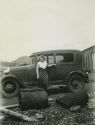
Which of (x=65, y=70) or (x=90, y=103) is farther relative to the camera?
(x=65, y=70)

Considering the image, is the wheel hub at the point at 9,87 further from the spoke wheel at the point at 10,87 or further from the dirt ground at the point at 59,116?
the dirt ground at the point at 59,116

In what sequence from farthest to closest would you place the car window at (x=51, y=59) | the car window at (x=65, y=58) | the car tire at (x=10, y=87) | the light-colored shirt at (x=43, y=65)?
the car window at (x=65, y=58) → the car window at (x=51, y=59) → the car tire at (x=10, y=87) → the light-colored shirt at (x=43, y=65)

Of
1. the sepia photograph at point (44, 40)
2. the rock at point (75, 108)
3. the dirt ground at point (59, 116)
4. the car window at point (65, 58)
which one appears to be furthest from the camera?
the car window at point (65, 58)

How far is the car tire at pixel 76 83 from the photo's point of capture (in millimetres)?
4992

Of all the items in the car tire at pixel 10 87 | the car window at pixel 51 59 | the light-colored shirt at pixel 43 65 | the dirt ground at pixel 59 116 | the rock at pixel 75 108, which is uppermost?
the car window at pixel 51 59

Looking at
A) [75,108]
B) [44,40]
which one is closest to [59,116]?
[75,108]

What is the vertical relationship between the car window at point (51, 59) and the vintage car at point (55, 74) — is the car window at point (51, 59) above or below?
above

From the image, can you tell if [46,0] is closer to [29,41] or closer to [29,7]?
[29,7]

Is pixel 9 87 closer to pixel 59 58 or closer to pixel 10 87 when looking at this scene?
pixel 10 87

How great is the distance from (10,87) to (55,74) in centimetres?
84

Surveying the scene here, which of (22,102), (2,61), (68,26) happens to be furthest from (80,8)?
(22,102)

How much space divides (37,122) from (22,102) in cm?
55

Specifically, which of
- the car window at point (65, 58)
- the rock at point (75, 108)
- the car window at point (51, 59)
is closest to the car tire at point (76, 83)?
the car window at point (65, 58)

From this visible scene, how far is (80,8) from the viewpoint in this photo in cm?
395
